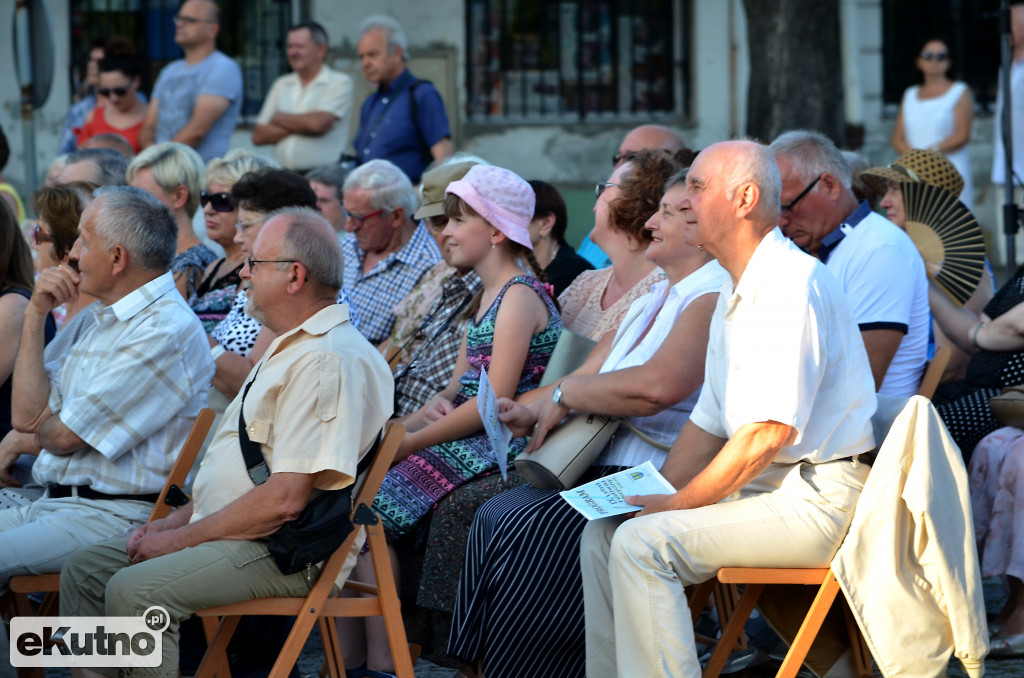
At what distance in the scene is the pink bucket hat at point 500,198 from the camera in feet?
15.4

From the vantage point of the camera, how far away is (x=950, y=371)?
5344 mm

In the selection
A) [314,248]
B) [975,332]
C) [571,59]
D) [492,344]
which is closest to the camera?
[314,248]

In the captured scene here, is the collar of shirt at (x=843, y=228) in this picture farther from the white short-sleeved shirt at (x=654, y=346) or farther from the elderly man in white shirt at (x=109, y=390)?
the elderly man in white shirt at (x=109, y=390)

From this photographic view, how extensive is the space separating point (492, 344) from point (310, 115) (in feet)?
14.6

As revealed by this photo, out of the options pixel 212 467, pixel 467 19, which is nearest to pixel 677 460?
pixel 212 467

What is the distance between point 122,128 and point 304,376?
576 centimetres

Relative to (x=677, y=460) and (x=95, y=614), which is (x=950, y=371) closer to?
(x=677, y=460)

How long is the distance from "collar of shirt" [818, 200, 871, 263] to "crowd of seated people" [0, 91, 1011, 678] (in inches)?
0.5

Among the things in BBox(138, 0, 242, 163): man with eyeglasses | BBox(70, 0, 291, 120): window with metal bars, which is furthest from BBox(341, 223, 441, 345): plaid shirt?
BBox(70, 0, 291, 120): window with metal bars

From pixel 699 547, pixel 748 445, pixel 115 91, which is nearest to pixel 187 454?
pixel 699 547

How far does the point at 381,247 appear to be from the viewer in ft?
19.7

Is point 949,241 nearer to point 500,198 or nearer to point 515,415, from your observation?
point 500,198

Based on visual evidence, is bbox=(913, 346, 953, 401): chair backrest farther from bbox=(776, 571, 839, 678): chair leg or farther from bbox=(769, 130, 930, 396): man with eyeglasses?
bbox=(776, 571, 839, 678): chair leg

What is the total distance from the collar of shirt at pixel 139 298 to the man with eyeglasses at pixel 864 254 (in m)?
1.98
